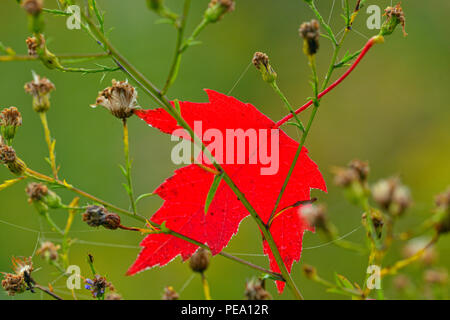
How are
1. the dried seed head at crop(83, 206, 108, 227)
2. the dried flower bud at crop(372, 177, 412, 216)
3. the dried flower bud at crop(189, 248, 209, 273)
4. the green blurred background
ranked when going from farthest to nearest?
the green blurred background
the dried flower bud at crop(189, 248, 209, 273)
the dried seed head at crop(83, 206, 108, 227)
the dried flower bud at crop(372, 177, 412, 216)

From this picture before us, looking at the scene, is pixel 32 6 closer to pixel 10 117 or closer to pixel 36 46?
pixel 36 46

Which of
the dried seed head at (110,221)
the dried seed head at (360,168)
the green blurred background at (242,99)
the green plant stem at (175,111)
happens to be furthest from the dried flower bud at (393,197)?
the green blurred background at (242,99)

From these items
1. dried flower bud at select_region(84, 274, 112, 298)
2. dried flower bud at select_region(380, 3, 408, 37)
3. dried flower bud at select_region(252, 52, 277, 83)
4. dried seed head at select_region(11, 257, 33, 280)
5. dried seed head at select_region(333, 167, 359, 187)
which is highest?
dried flower bud at select_region(380, 3, 408, 37)

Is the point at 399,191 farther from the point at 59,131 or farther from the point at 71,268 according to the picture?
the point at 59,131

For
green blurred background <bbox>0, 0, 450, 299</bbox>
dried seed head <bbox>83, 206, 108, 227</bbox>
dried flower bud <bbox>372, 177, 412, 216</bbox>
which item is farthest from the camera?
green blurred background <bbox>0, 0, 450, 299</bbox>

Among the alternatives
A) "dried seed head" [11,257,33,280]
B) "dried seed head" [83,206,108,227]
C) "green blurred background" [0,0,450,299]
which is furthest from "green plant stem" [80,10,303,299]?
"green blurred background" [0,0,450,299]

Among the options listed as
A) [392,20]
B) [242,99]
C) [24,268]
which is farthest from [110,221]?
[242,99]

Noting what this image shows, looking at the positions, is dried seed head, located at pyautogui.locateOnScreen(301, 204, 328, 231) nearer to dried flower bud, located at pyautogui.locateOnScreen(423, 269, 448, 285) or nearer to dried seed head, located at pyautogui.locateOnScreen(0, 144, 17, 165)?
dried flower bud, located at pyautogui.locateOnScreen(423, 269, 448, 285)
